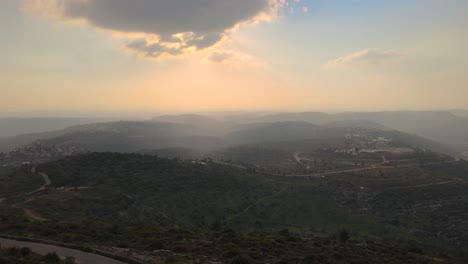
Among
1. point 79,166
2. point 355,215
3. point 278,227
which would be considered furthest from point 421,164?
point 79,166

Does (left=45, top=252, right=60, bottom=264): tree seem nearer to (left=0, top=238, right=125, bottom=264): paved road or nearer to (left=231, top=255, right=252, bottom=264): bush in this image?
(left=0, top=238, right=125, bottom=264): paved road

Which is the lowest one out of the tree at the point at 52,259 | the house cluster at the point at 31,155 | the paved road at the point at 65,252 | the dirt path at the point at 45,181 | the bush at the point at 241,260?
the house cluster at the point at 31,155

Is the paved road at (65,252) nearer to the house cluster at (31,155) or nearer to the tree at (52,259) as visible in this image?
the tree at (52,259)

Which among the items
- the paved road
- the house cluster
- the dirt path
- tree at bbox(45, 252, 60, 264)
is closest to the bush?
the paved road

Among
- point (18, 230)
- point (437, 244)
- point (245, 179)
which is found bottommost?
point (437, 244)

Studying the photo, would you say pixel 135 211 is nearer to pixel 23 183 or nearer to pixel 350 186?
pixel 23 183

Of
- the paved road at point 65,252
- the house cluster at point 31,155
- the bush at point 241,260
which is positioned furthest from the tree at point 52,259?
the house cluster at point 31,155

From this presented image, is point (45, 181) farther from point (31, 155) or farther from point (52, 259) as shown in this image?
point (31, 155)

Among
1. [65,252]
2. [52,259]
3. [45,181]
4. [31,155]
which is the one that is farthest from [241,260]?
[31,155]

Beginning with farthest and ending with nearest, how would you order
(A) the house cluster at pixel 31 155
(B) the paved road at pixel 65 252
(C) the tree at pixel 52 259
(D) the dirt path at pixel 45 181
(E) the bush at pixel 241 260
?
1. (A) the house cluster at pixel 31 155
2. (D) the dirt path at pixel 45 181
3. (E) the bush at pixel 241 260
4. (B) the paved road at pixel 65 252
5. (C) the tree at pixel 52 259

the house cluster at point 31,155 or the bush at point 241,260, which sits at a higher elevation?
the bush at point 241,260
